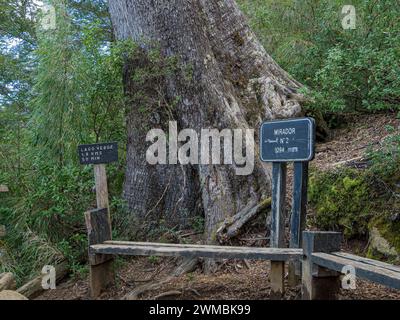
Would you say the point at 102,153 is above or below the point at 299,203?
above

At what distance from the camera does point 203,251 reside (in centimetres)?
457

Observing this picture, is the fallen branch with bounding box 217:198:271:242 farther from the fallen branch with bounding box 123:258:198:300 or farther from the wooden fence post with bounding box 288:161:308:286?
the wooden fence post with bounding box 288:161:308:286

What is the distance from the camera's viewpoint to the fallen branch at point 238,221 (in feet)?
19.0

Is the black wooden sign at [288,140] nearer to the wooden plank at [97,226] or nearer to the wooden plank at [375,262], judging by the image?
the wooden plank at [375,262]

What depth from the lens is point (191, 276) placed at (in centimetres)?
562

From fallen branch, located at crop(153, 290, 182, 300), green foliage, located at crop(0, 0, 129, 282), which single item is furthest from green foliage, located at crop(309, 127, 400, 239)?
green foliage, located at crop(0, 0, 129, 282)

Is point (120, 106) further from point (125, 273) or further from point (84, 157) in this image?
point (125, 273)

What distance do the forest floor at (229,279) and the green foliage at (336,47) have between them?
55cm

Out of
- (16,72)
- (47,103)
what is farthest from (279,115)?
(16,72)

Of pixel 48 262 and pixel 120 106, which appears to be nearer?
pixel 48 262

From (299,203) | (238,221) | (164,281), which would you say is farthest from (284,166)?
(164,281)

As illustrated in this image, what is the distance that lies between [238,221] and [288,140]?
5.43 feet

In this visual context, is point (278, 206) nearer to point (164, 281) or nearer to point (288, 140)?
point (288, 140)
